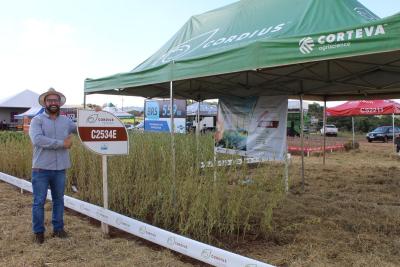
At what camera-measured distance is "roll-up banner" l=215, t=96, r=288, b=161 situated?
7566 millimetres

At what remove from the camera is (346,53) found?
3793mm

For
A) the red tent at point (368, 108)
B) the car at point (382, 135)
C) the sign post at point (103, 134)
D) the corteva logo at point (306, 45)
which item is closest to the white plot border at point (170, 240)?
the sign post at point (103, 134)

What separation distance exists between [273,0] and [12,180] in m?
6.21

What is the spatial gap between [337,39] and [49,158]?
134 inches

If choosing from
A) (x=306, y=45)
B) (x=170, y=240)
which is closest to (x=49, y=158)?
(x=170, y=240)

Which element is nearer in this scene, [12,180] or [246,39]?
[246,39]

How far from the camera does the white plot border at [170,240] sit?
12.0 ft

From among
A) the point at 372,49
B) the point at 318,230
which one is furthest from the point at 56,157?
the point at 372,49

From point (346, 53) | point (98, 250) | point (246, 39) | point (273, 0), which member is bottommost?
point (98, 250)

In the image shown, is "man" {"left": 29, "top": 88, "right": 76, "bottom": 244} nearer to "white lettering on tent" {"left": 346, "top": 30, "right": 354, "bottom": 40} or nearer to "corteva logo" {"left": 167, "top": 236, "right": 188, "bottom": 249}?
"corteva logo" {"left": 167, "top": 236, "right": 188, "bottom": 249}

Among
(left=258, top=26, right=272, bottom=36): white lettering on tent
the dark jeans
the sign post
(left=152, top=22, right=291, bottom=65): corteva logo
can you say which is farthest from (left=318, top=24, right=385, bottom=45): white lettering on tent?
the dark jeans

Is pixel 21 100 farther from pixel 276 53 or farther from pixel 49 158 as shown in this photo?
pixel 276 53

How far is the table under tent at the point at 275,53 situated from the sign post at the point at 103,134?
1.01 meters

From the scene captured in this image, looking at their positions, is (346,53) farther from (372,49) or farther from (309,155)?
(309,155)
